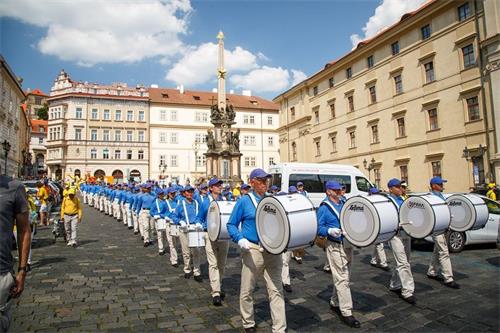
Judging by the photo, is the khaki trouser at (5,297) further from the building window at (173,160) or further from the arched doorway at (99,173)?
the building window at (173,160)

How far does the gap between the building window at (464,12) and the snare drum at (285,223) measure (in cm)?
2699

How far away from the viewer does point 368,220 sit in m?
5.03

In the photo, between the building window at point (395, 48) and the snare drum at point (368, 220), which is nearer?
the snare drum at point (368, 220)

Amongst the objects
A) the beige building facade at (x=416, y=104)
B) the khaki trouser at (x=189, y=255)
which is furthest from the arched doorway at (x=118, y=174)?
the khaki trouser at (x=189, y=255)

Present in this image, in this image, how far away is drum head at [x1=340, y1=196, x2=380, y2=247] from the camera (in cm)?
492

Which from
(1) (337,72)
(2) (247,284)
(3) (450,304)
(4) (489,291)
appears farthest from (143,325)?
(1) (337,72)

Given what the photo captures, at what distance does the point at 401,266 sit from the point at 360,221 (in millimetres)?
1671

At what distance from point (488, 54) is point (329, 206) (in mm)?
23374

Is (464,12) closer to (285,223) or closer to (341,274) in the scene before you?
(341,274)

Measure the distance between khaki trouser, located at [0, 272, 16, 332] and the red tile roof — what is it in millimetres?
58204

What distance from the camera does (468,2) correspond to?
24.1 meters

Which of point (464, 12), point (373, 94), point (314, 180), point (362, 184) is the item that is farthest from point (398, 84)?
point (314, 180)

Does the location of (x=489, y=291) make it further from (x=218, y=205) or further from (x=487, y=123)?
(x=487, y=123)

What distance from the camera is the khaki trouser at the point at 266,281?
4270 millimetres
